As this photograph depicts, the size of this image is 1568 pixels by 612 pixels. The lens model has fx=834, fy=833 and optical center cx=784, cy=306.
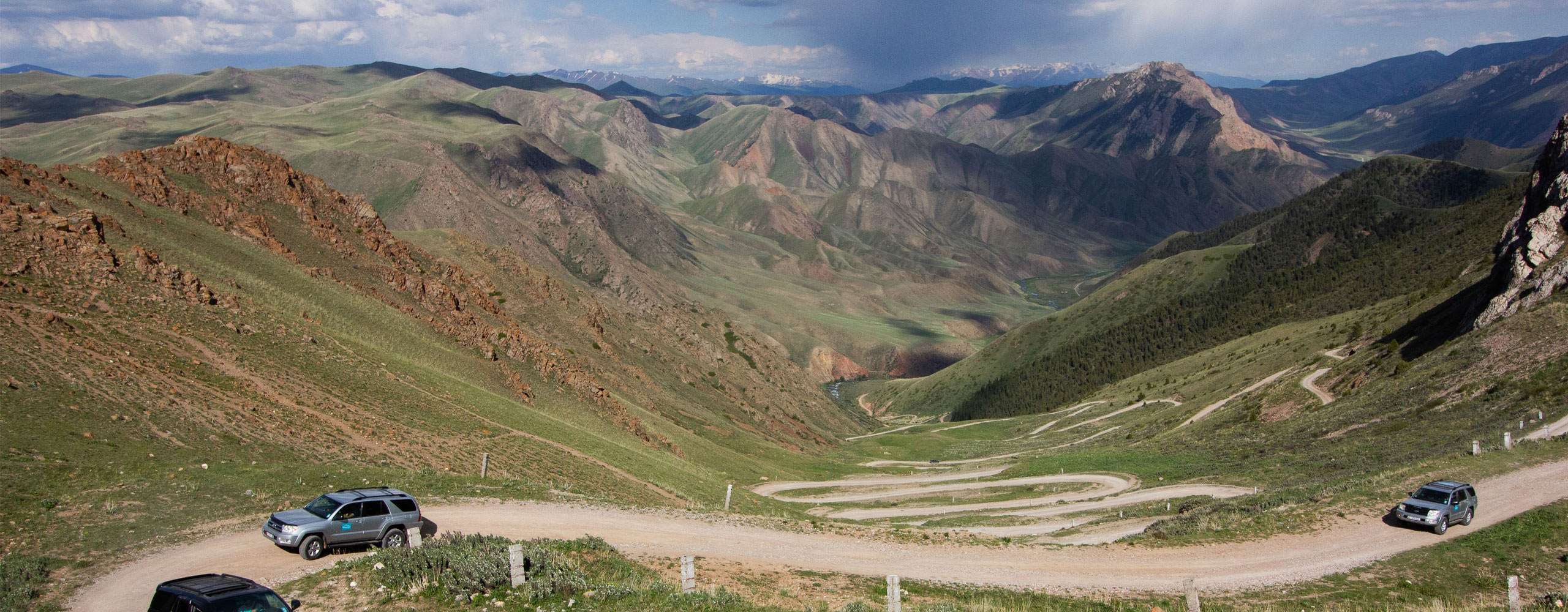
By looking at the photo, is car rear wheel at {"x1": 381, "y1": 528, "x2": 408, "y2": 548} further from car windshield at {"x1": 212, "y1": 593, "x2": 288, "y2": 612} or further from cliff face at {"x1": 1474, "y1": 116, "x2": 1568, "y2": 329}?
cliff face at {"x1": 1474, "y1": 116, "x2": 1568, "y2": 329}

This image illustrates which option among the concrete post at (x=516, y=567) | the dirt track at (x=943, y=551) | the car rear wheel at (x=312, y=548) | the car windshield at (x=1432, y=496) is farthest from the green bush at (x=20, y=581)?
the car windshield at (x=1432, y=496)

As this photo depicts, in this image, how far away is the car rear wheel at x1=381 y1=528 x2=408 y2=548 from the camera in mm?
24500

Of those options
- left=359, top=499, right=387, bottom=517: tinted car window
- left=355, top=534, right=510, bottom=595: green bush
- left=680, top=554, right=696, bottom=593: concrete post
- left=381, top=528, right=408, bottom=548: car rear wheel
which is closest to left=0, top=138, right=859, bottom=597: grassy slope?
left=359, top=499, right=387, bottom=517: tinted car window

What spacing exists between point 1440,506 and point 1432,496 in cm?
64

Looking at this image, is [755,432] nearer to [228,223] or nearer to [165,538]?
[228,223]

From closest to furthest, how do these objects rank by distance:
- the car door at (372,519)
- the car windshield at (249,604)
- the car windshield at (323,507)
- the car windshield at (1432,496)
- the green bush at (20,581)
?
the car windshield at (249,604), the green bush at (20,581), the car windshield at (323,507), the car door at (372,519), the car windshield at (1432,496)

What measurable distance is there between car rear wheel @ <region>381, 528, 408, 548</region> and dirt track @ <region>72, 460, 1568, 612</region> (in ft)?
4.87

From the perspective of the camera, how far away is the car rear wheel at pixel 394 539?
80.4 feet

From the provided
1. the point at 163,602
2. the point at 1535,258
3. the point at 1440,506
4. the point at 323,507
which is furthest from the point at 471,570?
the point at 1535,258

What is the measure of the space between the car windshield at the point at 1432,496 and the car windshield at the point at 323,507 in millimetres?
34442

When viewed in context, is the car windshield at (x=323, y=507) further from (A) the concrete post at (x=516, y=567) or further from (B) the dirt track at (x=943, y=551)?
(A) the concrete post at (x=516, y=567)

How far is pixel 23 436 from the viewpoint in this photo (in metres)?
28.4

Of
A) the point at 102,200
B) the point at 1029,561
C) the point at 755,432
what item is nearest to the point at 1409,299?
the point at 755,432

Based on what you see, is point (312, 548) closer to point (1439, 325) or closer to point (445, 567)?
point (445, 567)
